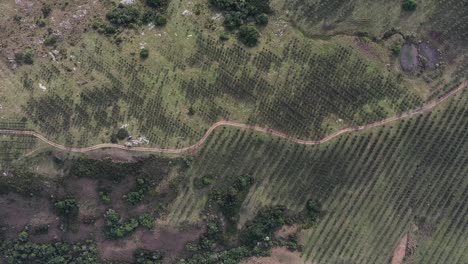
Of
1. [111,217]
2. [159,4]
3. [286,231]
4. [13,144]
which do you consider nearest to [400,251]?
[286,231]

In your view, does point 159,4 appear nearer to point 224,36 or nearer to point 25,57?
point 224,36

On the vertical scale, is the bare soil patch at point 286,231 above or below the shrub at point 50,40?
below

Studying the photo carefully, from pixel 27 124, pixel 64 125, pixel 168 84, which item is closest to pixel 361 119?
pixel 168 84

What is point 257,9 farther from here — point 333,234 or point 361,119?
point 333,234

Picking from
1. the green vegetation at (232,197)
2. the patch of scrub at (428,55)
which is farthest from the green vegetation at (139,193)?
the patch of scrub at (428,55)

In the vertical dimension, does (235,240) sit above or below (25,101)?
below

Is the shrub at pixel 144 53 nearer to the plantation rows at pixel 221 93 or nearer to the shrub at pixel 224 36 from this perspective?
the plantation rows at pixel 221 93
